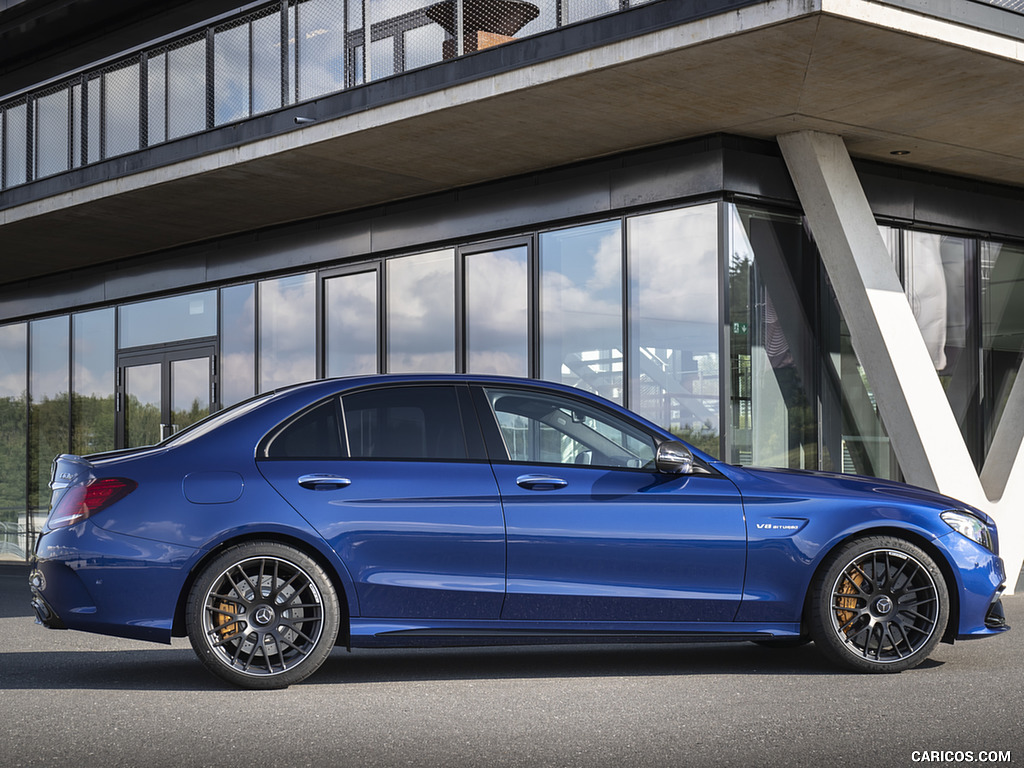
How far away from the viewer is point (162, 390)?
60.4 feet

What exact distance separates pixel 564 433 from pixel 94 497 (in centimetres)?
250

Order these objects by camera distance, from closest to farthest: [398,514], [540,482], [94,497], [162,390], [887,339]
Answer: [94,497], [398,514], [540,482], [887,339], [162,390]

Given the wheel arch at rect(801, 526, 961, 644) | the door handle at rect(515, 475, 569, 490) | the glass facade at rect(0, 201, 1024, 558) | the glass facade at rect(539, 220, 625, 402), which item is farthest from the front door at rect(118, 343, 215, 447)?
the wheel arch at rect(801, 526, 961, 644)

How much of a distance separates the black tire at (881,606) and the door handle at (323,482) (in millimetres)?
2571

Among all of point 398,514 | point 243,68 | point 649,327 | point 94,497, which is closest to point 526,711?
point 398,514

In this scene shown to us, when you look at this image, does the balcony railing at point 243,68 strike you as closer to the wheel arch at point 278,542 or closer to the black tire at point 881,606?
the black tire at point 881,606

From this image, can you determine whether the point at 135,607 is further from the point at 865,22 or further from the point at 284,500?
the point at 865,22

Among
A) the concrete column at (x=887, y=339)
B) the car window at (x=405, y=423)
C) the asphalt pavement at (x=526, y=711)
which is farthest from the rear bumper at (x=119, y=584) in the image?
the concrete column at (x=887, y=339)

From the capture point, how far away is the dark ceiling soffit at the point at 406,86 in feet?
31.6

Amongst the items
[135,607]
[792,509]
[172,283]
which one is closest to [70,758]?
[135,607]

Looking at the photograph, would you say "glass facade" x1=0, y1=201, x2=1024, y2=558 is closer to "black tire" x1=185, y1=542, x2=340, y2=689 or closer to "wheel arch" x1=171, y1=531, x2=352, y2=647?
"wheel arch" x1=171, y1=531, x2=352, y2=647

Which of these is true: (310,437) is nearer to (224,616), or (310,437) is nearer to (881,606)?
(224,616)

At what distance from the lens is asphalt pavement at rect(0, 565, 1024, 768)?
4.66 meters
